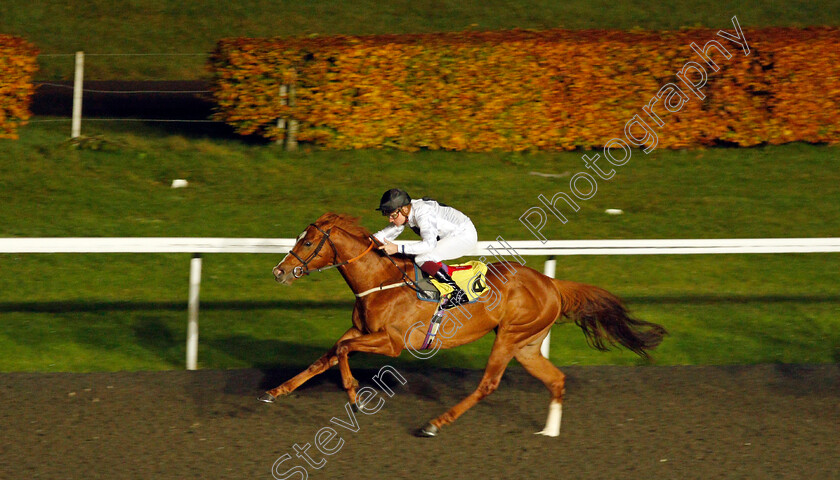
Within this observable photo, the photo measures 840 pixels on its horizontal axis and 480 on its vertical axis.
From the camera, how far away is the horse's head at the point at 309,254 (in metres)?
5.29

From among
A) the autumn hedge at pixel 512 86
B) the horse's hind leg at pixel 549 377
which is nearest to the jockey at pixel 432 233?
the horse's hind leg at pixel 549 377

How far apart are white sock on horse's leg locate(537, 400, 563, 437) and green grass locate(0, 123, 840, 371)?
1.27 m

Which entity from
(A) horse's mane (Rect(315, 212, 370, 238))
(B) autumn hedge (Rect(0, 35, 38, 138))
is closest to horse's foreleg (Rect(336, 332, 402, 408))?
(A) horse's mane (Rect(315, 212, 370, 238))

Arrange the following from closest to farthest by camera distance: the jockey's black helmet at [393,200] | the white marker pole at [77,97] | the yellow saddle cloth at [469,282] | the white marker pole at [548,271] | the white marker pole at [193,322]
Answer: the jockey's black helmet at [393,200] → the yellow saddle cloth at [469,282] → the white marker pole at [193,322] → the white marker pole at [548,271] → the white marker pole at [77,97]

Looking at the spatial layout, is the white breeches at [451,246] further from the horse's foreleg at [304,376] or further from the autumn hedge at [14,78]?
the autumn hedge at [14,78]

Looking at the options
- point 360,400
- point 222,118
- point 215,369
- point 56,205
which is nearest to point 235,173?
point 222,118

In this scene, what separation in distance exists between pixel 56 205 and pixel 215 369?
15.6 ft

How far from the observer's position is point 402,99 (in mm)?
11227

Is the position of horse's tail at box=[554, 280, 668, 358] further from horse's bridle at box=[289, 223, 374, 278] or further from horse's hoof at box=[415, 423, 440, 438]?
horse's bridle at box=[289, 223, 374, 278]

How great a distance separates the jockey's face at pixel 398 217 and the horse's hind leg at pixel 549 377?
3.61 ft

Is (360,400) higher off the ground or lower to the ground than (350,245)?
lower

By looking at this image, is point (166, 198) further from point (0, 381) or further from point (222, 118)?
point (0, 381)

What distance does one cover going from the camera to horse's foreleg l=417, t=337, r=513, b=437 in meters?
5.25

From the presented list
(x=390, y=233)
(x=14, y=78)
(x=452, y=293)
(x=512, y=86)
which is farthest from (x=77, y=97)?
(x=452, y=293)
